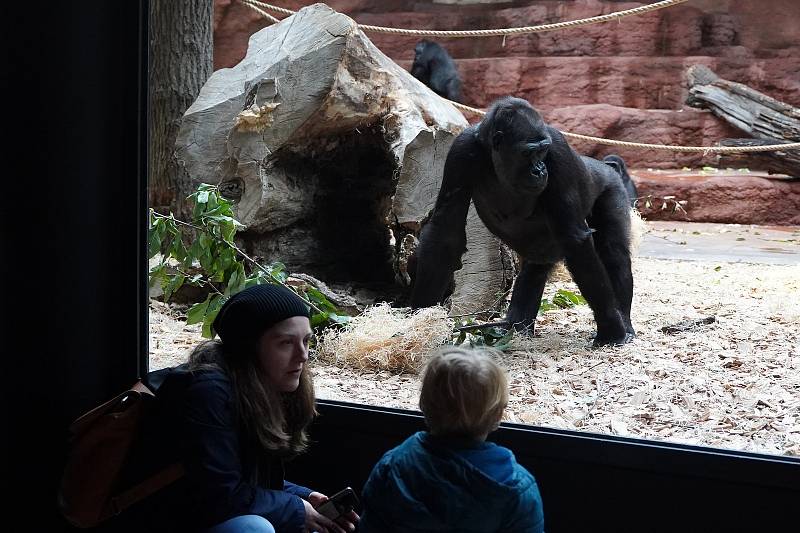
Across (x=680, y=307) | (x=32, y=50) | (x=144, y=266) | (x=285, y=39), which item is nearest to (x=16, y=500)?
(x=144, y=266)

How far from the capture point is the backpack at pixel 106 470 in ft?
6.17

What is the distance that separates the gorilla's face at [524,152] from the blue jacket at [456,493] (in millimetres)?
1935

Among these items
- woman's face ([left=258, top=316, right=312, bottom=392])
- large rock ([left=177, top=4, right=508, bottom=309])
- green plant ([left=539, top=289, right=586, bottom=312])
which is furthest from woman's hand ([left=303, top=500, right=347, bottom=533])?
green plant ([left=539, top=289, right=586, bottom=312])

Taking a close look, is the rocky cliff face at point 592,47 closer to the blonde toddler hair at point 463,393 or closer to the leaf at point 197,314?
the leaf at point 197,314

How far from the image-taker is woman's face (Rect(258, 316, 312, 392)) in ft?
6.29

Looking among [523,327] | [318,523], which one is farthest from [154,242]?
[318,523]

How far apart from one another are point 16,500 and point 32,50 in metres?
1.15

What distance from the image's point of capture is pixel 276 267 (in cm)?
364

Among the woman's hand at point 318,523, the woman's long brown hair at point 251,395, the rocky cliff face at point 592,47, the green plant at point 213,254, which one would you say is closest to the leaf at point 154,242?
the green plant at point 213,254

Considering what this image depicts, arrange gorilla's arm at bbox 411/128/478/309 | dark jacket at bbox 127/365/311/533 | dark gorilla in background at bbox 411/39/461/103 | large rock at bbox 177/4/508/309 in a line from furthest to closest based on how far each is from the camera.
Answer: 1. dark gorilla in background at bbox 411/39/461/103
2. large rock at bbox 177/4/508/309
3. gorilla's arm at bbox 411/128/478/309
4. dark jacket at bbox 127/365/311/533

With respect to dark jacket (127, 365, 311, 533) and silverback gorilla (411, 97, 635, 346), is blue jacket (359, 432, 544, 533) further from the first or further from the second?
silverback gorilla (411, 97, 635, 346)

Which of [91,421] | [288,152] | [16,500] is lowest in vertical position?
[16,500]

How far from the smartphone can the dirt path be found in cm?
62

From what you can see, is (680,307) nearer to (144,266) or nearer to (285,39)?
(285,39)
